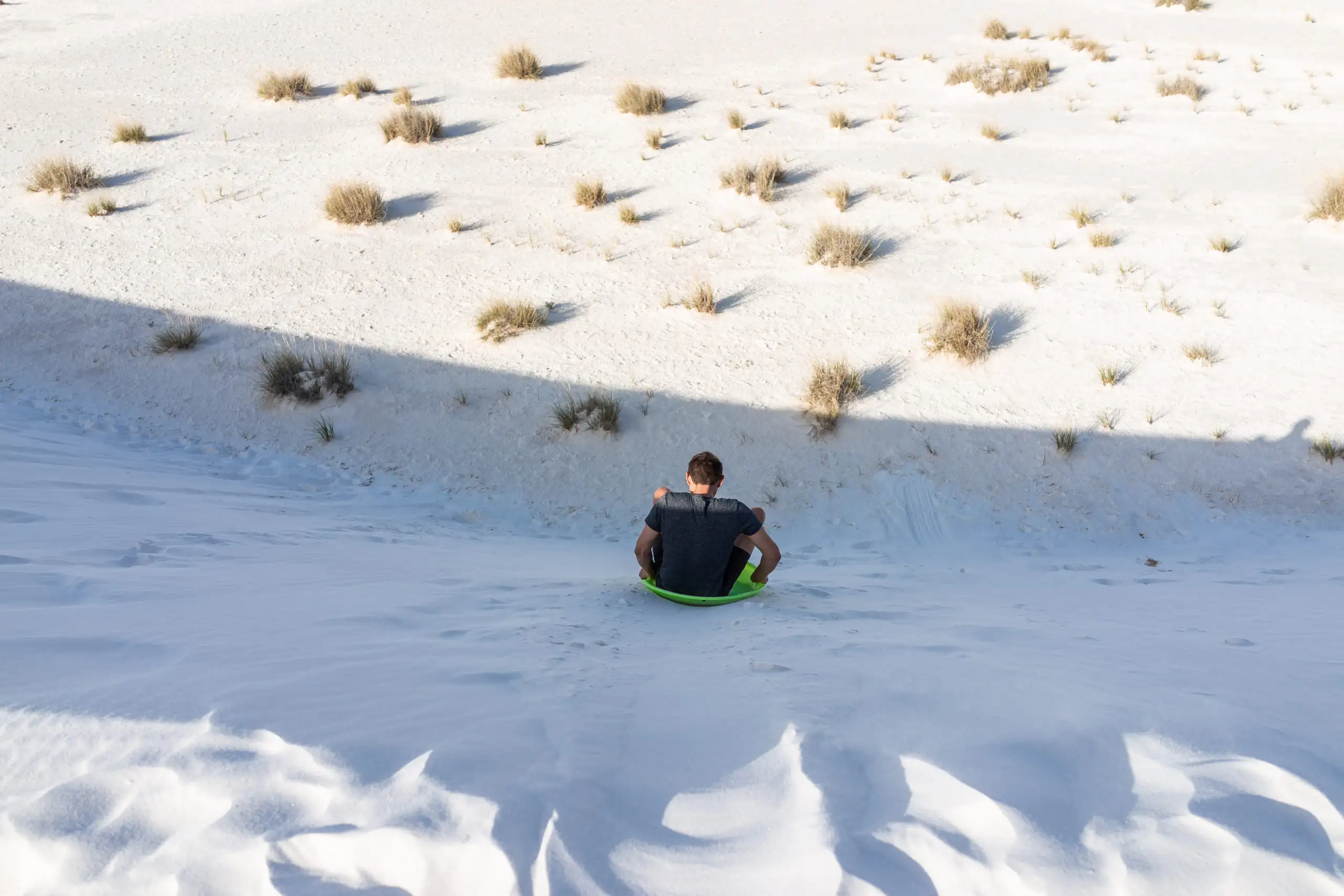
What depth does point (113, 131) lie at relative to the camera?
12.6m

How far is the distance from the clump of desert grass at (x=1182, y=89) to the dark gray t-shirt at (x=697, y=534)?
1337cm

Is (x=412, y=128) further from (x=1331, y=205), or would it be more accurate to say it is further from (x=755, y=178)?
(x=1331, y=205)

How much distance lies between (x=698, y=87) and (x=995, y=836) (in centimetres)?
1438

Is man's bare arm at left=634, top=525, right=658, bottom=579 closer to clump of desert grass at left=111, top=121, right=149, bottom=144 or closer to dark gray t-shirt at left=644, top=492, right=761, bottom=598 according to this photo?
dark gray t-shirt at left=644, top=492, right=761, bottom=598

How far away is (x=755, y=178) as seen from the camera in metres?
11.0

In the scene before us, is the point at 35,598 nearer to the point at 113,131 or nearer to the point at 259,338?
the point at 259,338

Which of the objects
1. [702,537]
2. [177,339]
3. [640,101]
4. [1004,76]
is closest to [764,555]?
[702,537]

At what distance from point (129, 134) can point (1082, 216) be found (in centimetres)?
1341

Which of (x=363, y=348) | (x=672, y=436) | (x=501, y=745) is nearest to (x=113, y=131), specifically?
(x=363, y=348)

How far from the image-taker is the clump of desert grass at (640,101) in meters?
13.1

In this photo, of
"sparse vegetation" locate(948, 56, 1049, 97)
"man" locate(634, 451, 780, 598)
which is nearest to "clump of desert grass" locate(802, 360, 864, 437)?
"man" locate(634, 451, 780, 598)

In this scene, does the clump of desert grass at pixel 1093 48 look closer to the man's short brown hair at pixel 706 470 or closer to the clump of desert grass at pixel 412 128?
the clump of desert grass at pixel 412 128

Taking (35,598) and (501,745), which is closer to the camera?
→ (501,745)

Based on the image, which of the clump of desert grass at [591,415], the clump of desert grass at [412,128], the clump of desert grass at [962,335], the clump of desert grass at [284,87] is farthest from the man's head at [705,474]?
the clump of desert grass at [284,87]
